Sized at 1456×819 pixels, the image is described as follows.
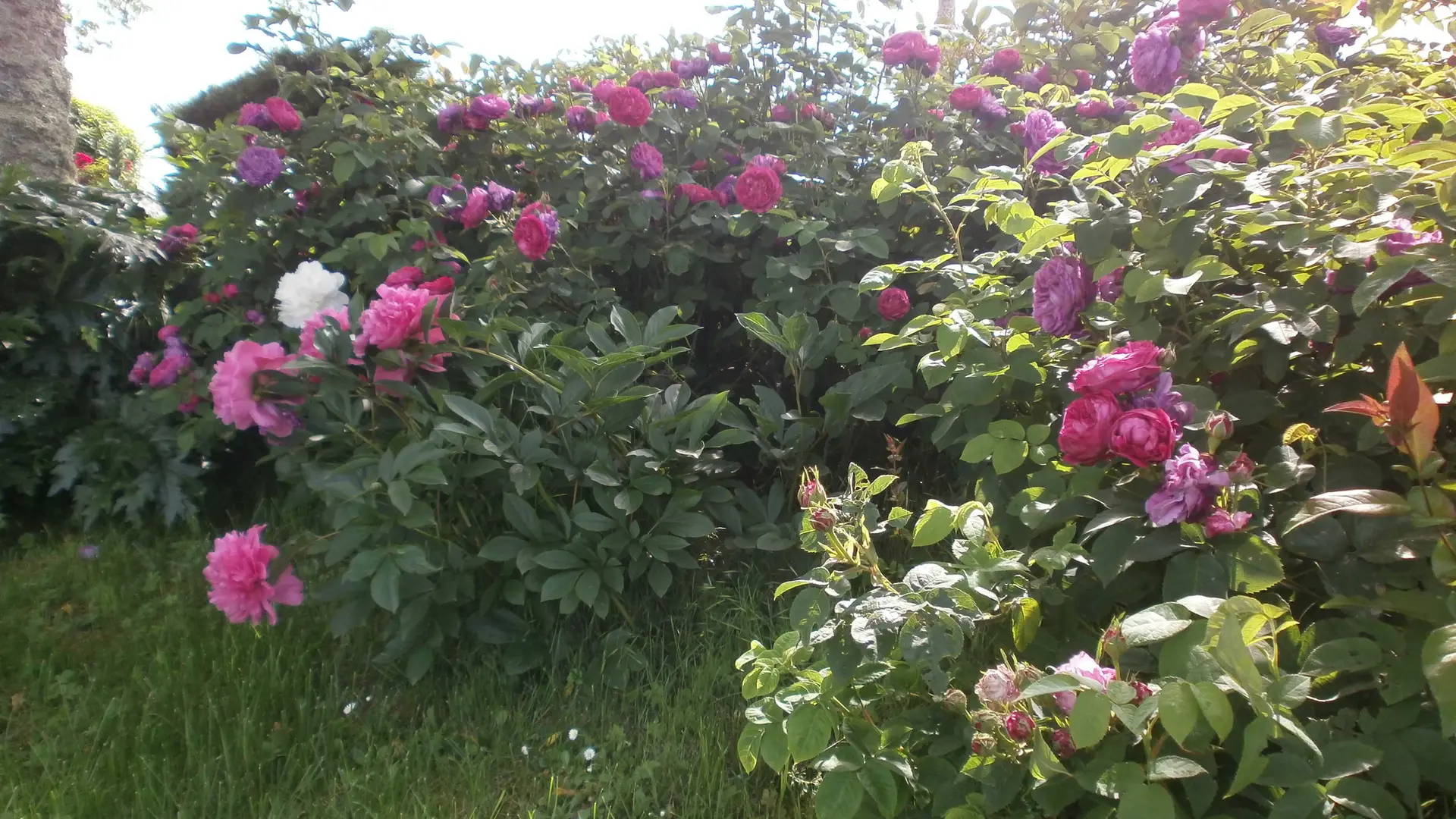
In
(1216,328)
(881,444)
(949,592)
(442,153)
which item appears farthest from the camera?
(442,153)

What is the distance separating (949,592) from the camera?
1109 mm

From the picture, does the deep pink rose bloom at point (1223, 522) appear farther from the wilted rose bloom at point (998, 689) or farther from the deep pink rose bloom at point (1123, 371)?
the wilted rose bloom at point (998, 689)

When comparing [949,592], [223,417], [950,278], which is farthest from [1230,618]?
[223,417]

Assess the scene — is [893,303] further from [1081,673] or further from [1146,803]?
[1146,803]

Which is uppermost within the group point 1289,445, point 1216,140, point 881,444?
point 1216,140

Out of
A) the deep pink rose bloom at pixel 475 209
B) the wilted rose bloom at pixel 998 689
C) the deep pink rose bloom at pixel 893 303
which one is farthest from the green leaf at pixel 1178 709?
the deep pink rose bloom at pixel 475 209

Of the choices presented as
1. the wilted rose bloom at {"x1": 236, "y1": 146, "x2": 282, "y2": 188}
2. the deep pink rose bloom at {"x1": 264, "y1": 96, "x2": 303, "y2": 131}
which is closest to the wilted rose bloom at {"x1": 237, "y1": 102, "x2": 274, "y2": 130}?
the deep pink rose bloom at {"x1": 264, "y1": 96, "x2": 303, "y2": 131}

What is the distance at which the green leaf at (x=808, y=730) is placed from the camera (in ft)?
3.67

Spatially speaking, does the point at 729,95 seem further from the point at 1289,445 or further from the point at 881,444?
the point at 1289,445

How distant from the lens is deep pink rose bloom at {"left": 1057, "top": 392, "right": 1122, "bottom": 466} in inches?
42.1

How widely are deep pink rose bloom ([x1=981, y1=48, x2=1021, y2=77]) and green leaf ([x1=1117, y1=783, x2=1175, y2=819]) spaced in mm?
2145

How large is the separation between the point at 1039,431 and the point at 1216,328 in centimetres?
32

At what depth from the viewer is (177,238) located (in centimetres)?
285

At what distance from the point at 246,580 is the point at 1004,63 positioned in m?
2.42
